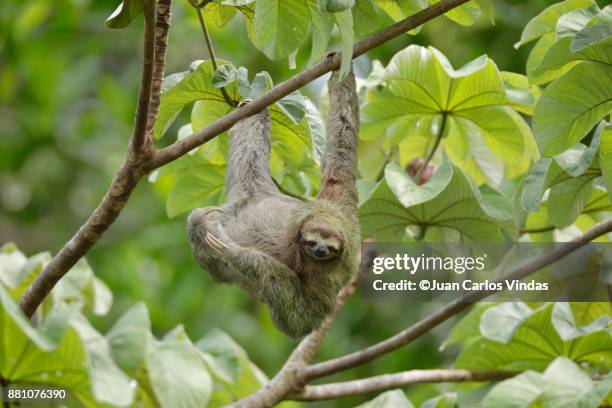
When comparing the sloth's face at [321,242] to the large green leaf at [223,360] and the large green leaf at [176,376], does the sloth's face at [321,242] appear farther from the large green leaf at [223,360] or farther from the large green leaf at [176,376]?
the large green leaf at [176,376]

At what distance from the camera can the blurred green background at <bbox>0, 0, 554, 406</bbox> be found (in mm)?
9016

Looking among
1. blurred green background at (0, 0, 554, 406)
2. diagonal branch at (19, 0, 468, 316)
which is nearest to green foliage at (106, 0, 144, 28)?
diagonal branch at (19, 0, 468, 316)

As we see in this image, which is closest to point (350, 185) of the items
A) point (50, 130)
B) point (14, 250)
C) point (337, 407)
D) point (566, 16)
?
point (566, 16)

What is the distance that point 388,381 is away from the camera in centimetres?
429

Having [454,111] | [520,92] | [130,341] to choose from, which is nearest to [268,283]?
[130,341]

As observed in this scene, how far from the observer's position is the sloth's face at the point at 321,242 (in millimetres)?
4098

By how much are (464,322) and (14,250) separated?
96.8 inches

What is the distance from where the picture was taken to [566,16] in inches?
146

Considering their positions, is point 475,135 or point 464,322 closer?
point 464,322

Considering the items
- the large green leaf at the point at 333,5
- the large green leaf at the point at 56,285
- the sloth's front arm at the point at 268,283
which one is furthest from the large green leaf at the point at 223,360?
the large green leaf at the point at 333,5

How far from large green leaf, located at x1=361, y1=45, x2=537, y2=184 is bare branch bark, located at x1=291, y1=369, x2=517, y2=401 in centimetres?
130

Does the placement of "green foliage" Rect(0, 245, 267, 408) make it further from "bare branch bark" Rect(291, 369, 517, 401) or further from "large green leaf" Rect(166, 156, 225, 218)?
"large green leaf" Rect(166, 156, 225, 218)

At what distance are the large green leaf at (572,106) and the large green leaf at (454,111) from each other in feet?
2.65

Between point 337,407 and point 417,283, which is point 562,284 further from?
point 337,407
